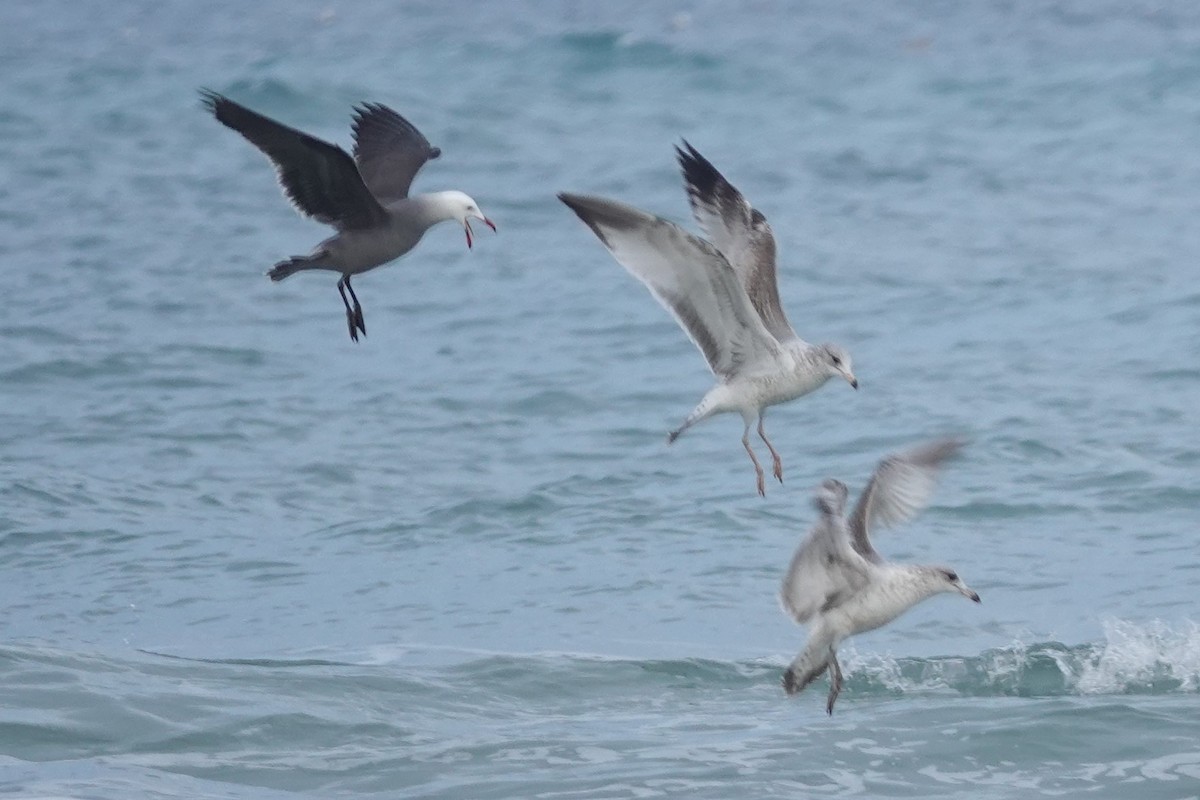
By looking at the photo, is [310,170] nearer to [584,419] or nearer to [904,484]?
[904,484]

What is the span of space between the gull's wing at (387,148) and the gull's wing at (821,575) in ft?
9.42

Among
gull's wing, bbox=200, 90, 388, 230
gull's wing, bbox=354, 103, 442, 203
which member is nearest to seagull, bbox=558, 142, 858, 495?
gull's wing, bbox=200, 90, 388, 230

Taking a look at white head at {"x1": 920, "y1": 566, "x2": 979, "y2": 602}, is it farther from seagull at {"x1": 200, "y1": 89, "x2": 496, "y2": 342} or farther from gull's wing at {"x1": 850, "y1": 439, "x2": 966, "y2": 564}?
seagull at {"x1": 200, "y1": 89, "x2": 496, "y2": 342}

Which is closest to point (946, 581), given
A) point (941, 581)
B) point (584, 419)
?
point (941, 581)

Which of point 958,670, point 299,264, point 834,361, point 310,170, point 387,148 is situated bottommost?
point 958,670

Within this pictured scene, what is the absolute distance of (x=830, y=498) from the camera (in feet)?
22.9

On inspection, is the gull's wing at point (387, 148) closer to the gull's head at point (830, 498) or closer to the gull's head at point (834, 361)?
the gull's head at point (834, 361)

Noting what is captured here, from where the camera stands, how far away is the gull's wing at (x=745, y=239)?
8.32 m

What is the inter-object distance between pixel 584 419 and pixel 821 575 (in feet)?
22.6

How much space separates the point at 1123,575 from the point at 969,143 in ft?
39.5

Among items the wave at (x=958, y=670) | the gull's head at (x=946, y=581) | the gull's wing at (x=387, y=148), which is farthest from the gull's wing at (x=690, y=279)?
the gull's wing at (x=387, y=148)

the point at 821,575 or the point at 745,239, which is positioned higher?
the point at 745,239

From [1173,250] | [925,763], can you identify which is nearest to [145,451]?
[925,763]

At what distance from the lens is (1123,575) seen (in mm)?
10719
